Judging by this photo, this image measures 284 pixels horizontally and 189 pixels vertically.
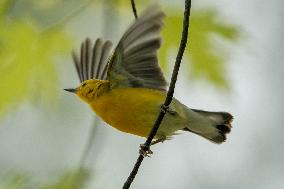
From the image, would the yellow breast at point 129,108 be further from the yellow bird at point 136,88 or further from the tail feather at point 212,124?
the tail feather at point 212,124

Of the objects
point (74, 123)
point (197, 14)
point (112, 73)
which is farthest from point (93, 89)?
point (74, 123)

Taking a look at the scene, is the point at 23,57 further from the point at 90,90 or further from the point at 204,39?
the point at 204,39

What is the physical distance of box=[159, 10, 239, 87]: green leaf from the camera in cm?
100

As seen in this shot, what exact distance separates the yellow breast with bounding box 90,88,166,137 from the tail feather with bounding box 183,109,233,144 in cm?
10

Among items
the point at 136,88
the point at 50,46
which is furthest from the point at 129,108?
the point at 50,46

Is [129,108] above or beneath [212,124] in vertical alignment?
beneath

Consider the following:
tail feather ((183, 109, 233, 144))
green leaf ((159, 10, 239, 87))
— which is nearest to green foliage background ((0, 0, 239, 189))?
green leaf ((159, 10, 239, 87))

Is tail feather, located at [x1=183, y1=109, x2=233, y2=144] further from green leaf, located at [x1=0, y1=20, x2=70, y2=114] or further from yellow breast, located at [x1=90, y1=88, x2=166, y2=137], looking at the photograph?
green leaf, located at [x1=0, y1=20, x2=70, y2=114]

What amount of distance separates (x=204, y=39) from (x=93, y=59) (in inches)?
8.4

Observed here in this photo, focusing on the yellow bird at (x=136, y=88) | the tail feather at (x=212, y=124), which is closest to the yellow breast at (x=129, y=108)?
the yellow bird at (x=136, y=88)

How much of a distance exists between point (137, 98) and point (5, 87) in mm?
194

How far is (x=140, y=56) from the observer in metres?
0.88

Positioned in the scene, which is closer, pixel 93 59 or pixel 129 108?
pixel 129 108

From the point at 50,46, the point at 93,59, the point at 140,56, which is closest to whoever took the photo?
the point at 140,56
